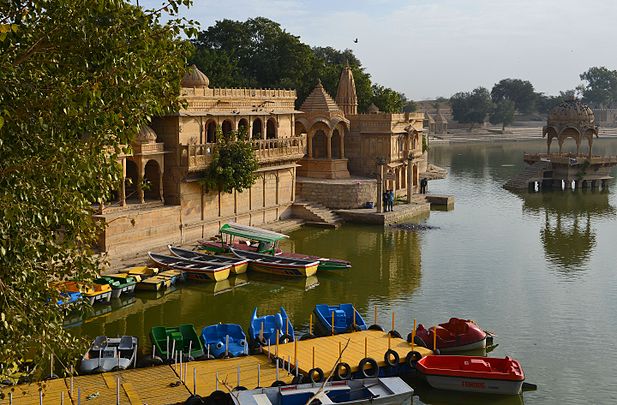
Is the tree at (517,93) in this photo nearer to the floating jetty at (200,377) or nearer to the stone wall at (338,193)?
the stone wall at (338,193)

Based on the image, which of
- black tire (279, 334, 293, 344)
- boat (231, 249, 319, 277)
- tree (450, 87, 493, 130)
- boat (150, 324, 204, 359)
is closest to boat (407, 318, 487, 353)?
black tire (279, 334, 293, 344)

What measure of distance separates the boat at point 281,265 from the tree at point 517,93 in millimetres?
126961

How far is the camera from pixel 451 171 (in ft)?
219

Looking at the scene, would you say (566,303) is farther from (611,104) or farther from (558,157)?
(611,104)

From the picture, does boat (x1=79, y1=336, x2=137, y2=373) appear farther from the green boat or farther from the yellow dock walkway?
the green boat

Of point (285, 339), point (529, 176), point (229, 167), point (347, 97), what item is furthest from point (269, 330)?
point (529, 176)

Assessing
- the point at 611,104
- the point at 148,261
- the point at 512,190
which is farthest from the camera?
the point at 611,104

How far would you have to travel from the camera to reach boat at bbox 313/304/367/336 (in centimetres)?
1909

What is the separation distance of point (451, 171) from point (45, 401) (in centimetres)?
5624

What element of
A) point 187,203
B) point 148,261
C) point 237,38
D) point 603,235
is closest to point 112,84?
point 148,261

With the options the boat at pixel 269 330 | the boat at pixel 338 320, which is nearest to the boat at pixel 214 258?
the boat at pixel 338 320

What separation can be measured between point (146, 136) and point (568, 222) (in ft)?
75.5

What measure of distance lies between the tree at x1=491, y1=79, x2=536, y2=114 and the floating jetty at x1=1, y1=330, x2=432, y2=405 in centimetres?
13531

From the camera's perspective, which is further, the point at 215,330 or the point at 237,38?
the point at 237,38
